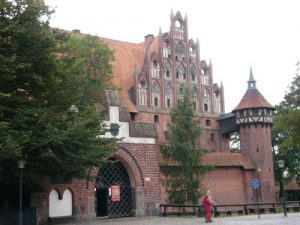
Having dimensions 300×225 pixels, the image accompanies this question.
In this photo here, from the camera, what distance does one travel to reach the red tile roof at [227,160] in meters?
Answer: 35.2

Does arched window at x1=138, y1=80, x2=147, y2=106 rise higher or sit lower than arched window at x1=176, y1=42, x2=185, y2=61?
lower

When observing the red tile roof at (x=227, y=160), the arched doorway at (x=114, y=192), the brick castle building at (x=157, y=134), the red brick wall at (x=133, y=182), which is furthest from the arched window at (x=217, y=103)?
the arched doorway at (x=114, y=192)

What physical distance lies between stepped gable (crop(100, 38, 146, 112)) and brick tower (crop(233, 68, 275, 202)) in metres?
9.12

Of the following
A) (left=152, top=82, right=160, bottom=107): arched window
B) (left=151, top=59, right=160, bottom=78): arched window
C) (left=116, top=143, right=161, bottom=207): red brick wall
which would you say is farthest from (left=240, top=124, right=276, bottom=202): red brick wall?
(left=116, top=143, right=161, bottom=207): red brick wall

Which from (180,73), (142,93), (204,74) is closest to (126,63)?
(142,93)

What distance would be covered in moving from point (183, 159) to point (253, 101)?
719 inches

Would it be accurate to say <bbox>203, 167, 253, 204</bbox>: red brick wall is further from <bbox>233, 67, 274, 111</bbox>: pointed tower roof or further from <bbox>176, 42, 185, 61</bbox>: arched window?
<bbox>176, 42, 185, 61</bbox>: arched window

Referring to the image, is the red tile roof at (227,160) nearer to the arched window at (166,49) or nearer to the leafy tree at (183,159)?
the leafy tree at (183,159)

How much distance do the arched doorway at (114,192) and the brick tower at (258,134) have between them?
16447 millimetres

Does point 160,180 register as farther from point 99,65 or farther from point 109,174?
point 99,65

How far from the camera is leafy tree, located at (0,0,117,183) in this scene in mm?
16859

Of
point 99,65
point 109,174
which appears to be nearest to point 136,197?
point 109,174

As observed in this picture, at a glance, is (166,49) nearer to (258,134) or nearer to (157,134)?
(258,134)

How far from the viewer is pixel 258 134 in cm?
4191
